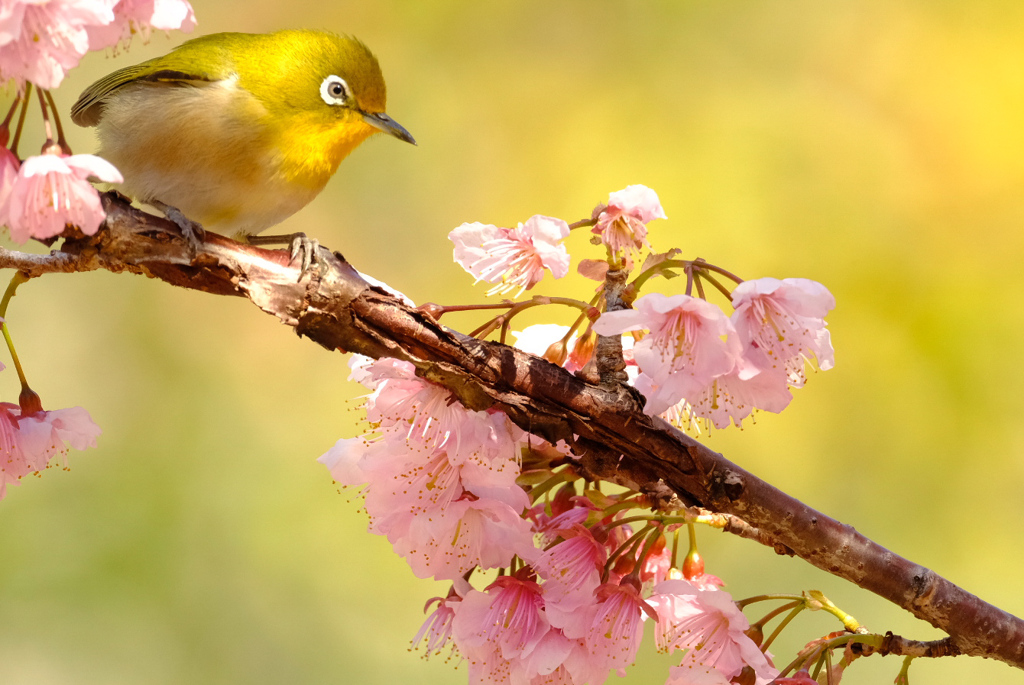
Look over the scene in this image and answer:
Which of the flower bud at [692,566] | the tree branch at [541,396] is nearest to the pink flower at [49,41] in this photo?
the tree branch at [541,396]

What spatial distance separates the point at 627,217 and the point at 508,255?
0.13m

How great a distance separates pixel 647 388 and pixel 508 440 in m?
0.12

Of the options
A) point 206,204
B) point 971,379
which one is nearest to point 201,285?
point 206,204

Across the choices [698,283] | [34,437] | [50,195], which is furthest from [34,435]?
[698,283]

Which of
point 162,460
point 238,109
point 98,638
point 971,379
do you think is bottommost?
point 98,638

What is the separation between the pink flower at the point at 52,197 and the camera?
0.59 metres

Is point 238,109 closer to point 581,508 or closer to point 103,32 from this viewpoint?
point 103,32

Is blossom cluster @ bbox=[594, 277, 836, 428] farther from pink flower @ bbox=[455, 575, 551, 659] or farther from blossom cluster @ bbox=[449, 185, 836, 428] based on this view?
pink flower @ bbox=[455, 575, 551, 659]

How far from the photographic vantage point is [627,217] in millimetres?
792

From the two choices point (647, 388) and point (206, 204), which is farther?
point (206, 204)

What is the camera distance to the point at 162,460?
1.91 m

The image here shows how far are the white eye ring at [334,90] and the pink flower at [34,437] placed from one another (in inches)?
16.9

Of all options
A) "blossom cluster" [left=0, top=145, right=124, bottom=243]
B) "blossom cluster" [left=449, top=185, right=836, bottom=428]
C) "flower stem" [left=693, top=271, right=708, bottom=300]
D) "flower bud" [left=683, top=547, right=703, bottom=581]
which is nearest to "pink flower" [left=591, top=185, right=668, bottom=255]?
"blossom cluster" [left=449, top=185, right=836, bottom=428]

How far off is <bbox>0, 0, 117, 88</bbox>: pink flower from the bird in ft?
1.00
